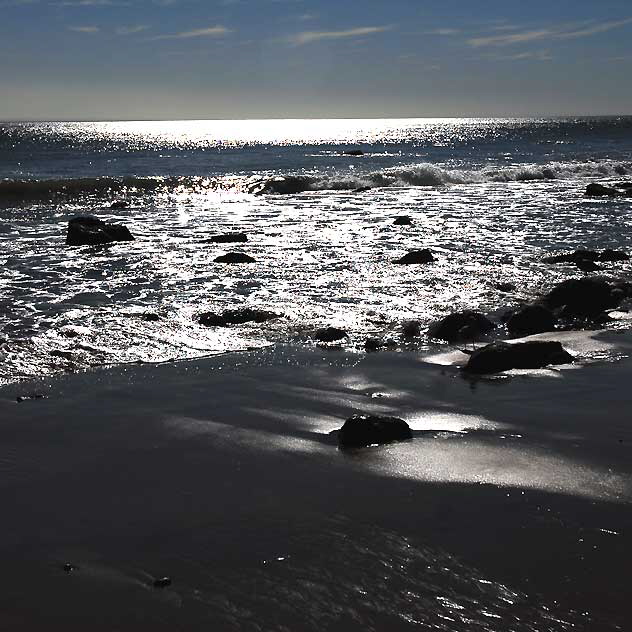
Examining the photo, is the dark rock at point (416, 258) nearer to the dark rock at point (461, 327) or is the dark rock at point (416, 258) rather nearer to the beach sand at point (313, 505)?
the dark rock at point (461, 327)

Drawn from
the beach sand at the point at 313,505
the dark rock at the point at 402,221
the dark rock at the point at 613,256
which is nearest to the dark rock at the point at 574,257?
the dark rock at the point at 613,256

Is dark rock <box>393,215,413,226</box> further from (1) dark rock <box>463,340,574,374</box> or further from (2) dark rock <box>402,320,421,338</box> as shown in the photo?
(1) dark rock <box>463,340,574,374</box>

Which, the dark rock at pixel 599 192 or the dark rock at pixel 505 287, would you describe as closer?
the dark rock at pixel 505 287

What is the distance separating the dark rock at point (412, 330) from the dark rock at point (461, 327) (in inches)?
6.0

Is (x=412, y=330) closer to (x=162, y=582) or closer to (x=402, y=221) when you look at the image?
(x=162, y=582)

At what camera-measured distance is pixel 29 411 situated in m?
6.92

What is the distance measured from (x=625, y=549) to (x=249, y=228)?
18.8 metres

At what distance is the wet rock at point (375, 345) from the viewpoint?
9.14 m

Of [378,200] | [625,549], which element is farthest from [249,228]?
[625,549]

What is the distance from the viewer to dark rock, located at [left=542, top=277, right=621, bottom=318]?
10.7m

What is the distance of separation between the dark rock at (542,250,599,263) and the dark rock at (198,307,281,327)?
711 centimetres

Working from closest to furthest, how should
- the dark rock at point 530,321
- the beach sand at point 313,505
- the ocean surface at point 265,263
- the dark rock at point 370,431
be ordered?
the beach sand at point 313,505, the dark rock at point 370,431, the ocean surface at point 265,263, the dark rock at point 530,321

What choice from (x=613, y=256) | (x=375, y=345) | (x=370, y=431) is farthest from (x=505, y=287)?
(x=370, y=431)

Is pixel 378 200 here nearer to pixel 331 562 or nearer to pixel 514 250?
pixel 514 250
